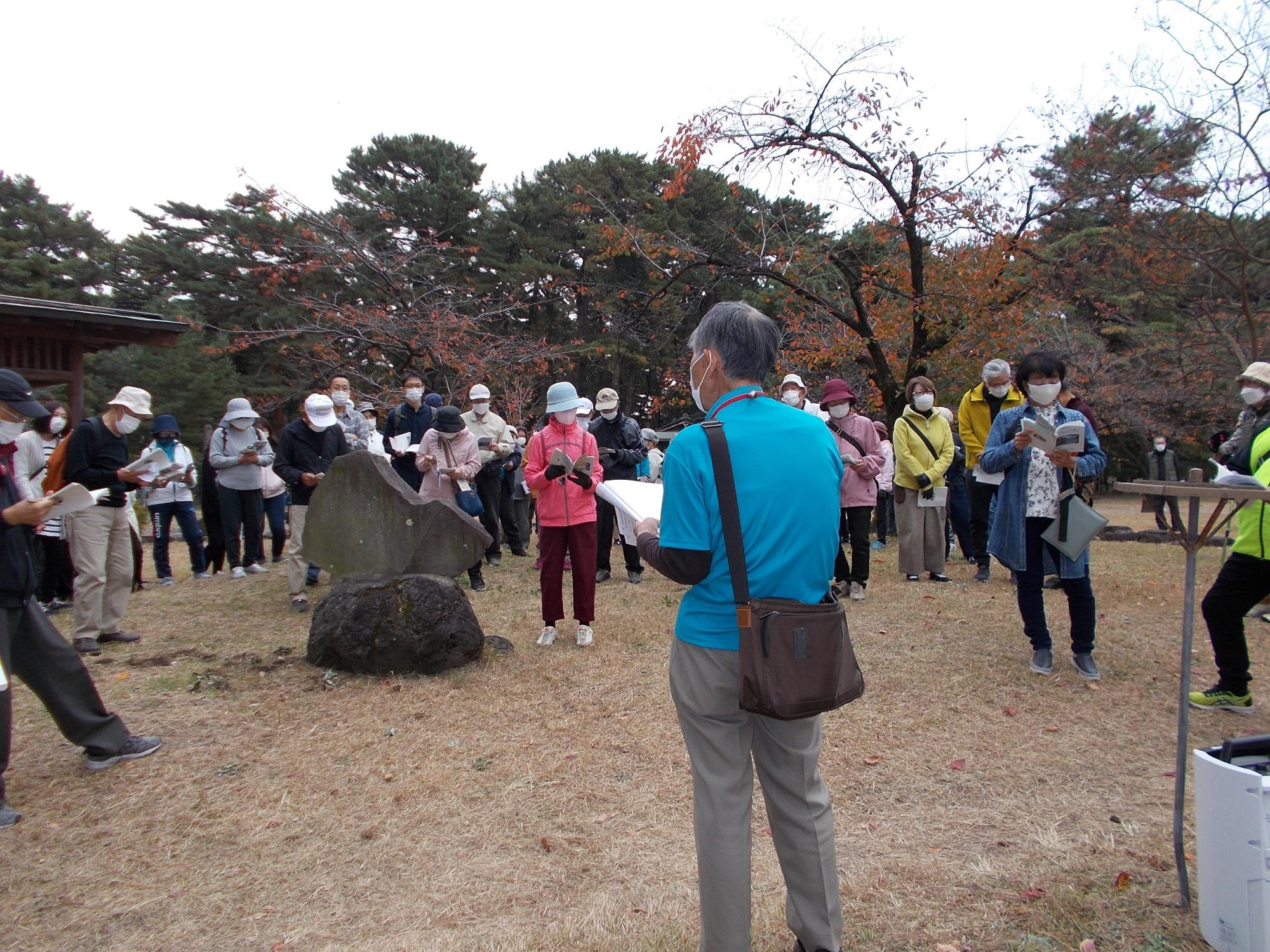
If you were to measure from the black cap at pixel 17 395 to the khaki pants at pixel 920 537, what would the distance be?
23.5 feet

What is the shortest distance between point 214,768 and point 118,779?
42 cm

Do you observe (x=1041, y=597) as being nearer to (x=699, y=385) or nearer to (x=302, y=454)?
(x=699, y=385)

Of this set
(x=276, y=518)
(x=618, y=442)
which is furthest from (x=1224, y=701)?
(x=276, y=518)

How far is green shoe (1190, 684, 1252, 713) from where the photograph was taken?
187 inches

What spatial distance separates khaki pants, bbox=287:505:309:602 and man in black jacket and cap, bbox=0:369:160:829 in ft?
11.5

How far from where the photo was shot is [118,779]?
4062 millimetres

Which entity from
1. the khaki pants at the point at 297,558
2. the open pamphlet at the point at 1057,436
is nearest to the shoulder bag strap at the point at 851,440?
the open pamphlet at the point at 1057,436

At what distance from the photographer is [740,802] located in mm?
2387

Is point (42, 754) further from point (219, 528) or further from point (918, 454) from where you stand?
point (918, 454)

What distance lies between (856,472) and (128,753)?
19.8 feet

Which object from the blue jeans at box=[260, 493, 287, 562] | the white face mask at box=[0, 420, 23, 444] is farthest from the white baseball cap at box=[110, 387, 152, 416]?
the blue jeans at box=[260, 493, 287, 562]

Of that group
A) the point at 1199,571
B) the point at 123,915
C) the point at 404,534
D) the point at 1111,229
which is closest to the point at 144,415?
the point at 404,534

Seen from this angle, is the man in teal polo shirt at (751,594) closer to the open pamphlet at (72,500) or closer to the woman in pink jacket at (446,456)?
the open pamphlet at (72,500)

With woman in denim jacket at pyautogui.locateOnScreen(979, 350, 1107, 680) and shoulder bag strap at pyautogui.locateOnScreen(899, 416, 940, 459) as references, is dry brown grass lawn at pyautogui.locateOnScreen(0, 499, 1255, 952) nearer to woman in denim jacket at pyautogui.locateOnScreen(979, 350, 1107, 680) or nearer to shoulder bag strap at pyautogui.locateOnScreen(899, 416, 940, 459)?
woman in denim jacket at pyautogui.locateOnScreen(979, 350, 1107, 680)
